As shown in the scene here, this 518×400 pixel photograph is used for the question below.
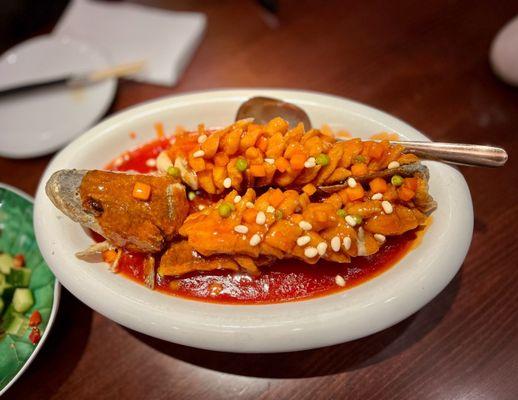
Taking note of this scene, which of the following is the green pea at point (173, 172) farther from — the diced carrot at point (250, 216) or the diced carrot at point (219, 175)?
the diced carrot at point (250, 216)

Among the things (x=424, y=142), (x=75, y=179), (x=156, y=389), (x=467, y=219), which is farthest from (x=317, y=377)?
(x=75, y=179)

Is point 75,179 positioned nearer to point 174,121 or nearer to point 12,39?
point 174,121

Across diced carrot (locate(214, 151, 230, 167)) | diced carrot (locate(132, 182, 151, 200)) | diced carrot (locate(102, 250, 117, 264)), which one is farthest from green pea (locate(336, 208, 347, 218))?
diced carrot (locate(102, 250, 117, 264))

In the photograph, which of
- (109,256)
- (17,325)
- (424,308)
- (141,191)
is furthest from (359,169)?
(17,325)

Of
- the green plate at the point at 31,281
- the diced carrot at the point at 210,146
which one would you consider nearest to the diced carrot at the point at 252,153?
the diced carrot at the point at 210,146

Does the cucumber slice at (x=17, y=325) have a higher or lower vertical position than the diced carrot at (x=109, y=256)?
lower

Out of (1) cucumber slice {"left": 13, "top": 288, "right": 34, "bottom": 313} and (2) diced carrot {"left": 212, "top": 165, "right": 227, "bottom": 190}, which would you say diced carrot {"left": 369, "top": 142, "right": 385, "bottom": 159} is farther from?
(1) cucumber slice {"left": 13, "top": 288, "right": 34, "bottom": 313}

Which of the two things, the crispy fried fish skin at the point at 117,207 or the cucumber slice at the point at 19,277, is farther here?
the cucumber slice at the point at 19,277
